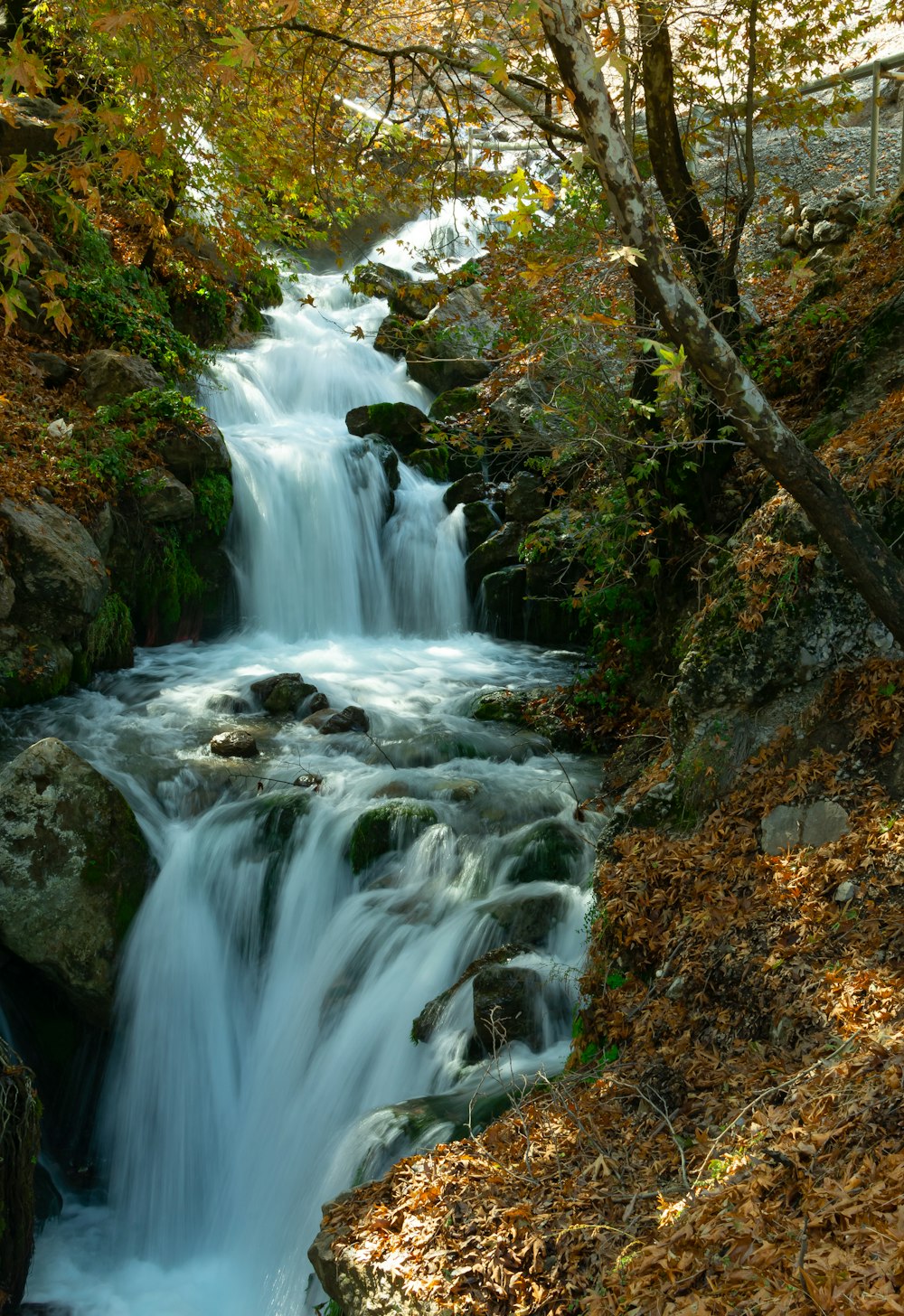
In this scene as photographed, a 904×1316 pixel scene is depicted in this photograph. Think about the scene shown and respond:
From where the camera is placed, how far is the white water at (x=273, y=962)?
545 cm

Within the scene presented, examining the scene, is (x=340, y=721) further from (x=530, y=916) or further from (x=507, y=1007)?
(x=507, y=1007)

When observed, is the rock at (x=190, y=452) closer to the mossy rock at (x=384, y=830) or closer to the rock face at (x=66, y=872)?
the rock face at (x=66, y=872)

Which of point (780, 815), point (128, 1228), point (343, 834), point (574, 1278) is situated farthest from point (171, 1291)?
point (780, 815)

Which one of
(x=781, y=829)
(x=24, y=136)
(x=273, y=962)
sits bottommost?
(x=273, y=962)

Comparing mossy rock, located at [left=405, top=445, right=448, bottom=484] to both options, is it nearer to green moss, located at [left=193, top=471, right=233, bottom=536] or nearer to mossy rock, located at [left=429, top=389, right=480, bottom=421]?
mossy rock, located at [left=429, top=389, right=480, bottom=421]

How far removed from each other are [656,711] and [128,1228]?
514 centimetres

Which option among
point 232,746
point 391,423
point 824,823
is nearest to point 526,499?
point 391,423

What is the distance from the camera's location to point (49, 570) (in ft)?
30.6

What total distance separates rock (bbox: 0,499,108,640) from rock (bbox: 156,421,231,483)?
2.11 m

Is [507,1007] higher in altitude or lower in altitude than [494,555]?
lower

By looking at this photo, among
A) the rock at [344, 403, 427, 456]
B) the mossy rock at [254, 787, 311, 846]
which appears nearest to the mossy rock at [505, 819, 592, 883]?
the mossy rock at [254, 787, 311, 846]

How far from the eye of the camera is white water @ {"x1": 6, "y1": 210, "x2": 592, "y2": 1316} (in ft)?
17.9

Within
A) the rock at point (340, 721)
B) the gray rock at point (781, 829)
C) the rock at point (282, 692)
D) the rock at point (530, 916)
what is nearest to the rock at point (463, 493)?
the rock at point (282, 692)

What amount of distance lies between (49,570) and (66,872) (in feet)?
12.2
